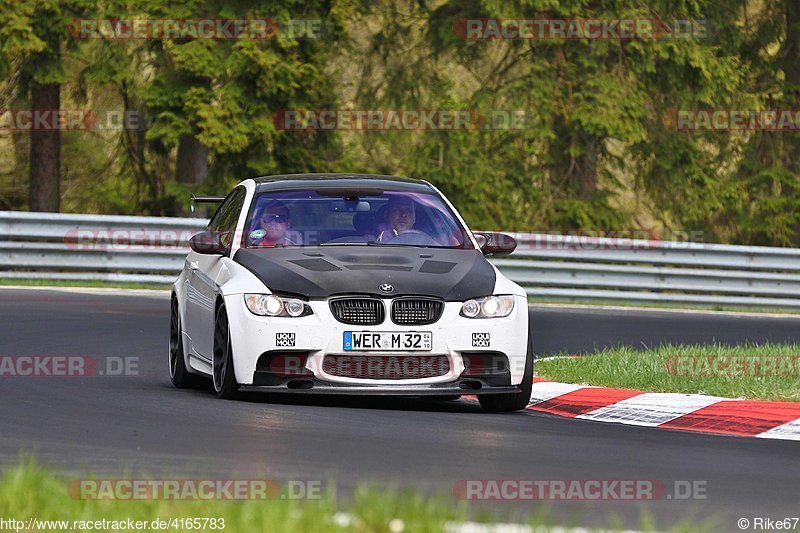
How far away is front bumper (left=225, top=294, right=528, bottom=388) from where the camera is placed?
10602 mm

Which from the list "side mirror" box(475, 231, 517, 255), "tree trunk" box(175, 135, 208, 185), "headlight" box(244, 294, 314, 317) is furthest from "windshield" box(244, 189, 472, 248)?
"tree trunk" box(175, 135, 208, 185)

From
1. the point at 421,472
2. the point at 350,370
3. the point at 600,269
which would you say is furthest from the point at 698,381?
the point at 600,269

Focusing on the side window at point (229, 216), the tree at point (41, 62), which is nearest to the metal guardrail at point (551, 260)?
the tree at point (41, 62)

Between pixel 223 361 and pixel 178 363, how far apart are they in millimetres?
1460

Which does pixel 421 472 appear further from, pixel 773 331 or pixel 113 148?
pixel 113 148

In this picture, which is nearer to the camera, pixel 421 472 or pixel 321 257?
pixel 421 472

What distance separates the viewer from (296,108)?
95.7ft

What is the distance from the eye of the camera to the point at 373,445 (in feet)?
29.3

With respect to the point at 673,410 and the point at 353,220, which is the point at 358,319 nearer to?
the point at 353,220

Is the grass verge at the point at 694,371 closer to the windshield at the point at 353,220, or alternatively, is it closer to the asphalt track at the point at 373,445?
the asphalt track at the point at 373,445

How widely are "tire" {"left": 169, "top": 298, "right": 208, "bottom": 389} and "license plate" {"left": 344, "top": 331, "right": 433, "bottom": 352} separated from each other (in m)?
2.04

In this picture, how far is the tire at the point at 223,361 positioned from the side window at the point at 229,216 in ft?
2.59

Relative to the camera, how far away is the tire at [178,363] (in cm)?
1233

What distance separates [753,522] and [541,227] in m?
26.2
